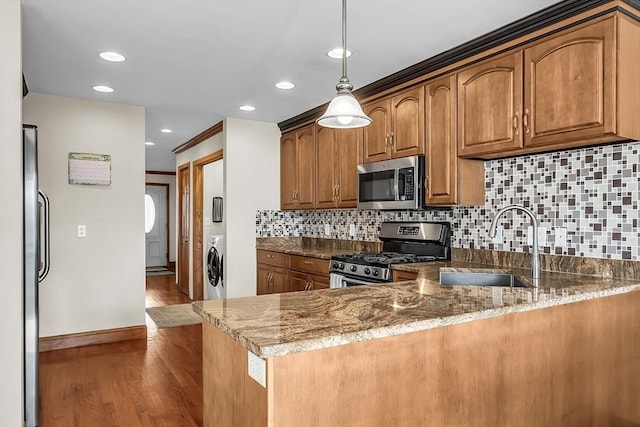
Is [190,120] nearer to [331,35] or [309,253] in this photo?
[309,253]

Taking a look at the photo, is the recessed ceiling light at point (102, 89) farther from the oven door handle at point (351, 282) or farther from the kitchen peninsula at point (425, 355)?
the kitchen peninsula at point (425, 355)

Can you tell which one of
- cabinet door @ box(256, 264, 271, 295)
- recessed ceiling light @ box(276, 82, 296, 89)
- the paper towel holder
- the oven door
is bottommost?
cabinet door @ box(256, 264, 271, 295)

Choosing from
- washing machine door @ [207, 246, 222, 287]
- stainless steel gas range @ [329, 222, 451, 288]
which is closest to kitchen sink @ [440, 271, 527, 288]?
stainless steel gas range @ [329, 222, 451, 288]

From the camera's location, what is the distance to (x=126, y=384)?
124 inches

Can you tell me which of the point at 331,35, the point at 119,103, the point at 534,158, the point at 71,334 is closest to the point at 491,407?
the point at 534,158

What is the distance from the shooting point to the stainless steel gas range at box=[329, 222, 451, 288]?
10.5 feet

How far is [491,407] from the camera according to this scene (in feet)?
5.30

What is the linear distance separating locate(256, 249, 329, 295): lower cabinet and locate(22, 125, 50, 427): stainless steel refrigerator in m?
2.17

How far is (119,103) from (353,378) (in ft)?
12.8

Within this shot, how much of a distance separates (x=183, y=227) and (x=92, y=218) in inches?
121

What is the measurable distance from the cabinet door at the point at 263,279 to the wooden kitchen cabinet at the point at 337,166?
949 mm

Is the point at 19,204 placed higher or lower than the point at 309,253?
higher

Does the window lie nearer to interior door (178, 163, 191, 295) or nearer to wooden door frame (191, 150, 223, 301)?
interior door (178, 163, 191, 295)

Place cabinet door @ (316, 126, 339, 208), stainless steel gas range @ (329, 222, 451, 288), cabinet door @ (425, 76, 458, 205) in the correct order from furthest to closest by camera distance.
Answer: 1. cabinet door @ (316, 126, 339, 208)
2. stainless steel gas range @ (329, 222, 451, 288)
3. cabinet door @ (425, 76, 458, 205)
